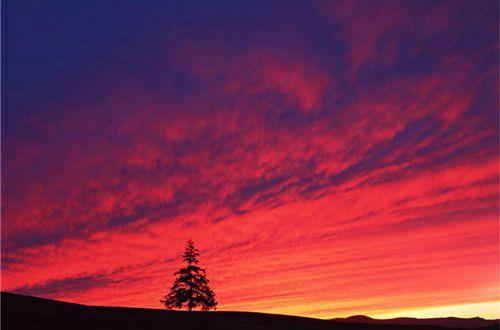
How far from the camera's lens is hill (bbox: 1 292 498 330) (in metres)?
35.4

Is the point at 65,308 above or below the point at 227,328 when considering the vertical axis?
above

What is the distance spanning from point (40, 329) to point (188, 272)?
25.4m

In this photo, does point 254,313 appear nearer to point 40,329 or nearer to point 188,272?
point 188,272

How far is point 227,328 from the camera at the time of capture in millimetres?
40625

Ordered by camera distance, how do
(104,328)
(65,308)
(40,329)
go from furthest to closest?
(65,308) < (104,328) < (40,329)

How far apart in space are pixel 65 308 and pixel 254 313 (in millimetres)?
20987

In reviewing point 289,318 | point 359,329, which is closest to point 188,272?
point 289,318

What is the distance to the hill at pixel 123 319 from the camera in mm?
35438

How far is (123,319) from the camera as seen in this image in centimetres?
4047

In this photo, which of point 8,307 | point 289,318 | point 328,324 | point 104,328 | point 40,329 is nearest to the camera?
point 40,329

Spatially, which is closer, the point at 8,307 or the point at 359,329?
the point at 8,307

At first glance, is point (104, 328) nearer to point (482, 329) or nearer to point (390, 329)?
point (390, 329)

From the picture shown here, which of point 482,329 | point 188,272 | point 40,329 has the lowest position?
point 482,329

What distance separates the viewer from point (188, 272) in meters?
56.9
